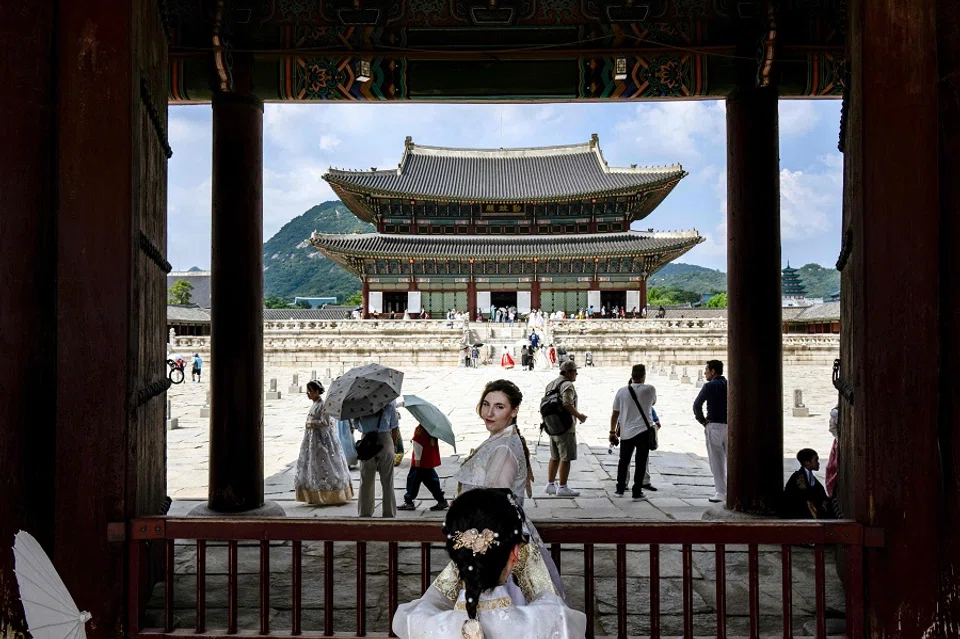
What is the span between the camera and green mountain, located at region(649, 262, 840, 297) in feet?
403

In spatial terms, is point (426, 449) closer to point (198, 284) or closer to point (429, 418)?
point (429, 418)

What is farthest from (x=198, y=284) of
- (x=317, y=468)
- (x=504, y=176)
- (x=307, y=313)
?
(x=317, y=468)

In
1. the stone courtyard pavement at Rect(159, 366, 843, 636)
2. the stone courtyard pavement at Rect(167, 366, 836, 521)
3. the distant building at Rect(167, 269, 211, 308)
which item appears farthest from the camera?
the distant building at Rect(167, 269, 211, 308)

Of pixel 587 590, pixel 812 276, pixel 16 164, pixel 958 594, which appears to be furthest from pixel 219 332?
pixel 812 276

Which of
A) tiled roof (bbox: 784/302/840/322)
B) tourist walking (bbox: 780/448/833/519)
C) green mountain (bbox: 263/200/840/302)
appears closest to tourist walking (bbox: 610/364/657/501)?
tourist walking (bbox: 780/448/833/519)

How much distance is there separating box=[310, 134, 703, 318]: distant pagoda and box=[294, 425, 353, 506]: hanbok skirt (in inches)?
1192

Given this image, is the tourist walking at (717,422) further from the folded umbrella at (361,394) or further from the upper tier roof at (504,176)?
the upper tier roof at (504,176)

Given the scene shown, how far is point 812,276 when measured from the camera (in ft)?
425

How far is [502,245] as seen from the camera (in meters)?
37.7

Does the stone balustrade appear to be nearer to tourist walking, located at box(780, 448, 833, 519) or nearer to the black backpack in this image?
the black backpack

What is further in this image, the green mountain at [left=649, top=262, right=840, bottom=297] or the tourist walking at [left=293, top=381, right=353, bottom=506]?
the green mountain at [left=649, top=262, right=840, bottom=297]

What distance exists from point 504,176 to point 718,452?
36.9 m

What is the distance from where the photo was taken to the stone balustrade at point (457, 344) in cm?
2661

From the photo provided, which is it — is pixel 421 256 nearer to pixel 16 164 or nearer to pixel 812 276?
pixel 16 164
